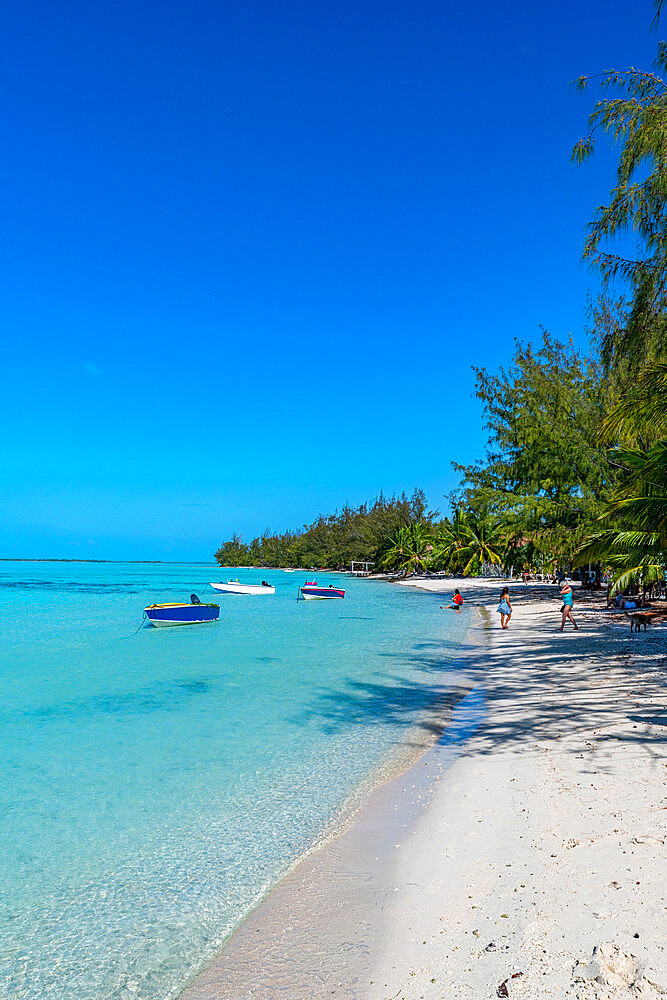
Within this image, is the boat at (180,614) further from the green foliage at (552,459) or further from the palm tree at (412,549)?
the palm tree at (412,549)

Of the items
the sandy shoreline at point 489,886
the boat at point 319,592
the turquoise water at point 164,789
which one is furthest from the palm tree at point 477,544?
the sandy shoreline at point 489,886

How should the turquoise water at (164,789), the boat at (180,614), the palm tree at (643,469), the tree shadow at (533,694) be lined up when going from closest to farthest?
the turquoise water at (164,789) < the tree shadow at (533,694) < the palm tree at (643,469) < the boat at (180,614)

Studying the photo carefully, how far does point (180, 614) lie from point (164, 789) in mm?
24074

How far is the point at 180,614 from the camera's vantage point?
31406mm

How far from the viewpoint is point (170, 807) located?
293 inches

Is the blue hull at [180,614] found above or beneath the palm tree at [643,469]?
beneath

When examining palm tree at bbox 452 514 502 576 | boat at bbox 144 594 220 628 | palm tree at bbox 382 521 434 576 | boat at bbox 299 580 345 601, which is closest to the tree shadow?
boat at bbox 144 594 220 628

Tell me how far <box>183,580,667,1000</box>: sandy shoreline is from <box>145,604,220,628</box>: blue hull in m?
24.2

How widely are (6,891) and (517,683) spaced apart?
1026 centimetres

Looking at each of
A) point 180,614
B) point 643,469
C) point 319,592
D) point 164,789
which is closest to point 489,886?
point 164,789

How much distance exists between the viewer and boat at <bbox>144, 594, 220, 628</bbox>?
30484 mm

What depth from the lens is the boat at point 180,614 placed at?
3048 centimetres

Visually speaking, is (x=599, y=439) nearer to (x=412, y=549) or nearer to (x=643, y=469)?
(x=643, y=469)

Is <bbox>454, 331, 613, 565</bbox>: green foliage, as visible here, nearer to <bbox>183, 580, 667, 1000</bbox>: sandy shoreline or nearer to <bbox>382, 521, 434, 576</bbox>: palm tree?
<bbox>183, 580, 667, 1000</bbox>: sandy shoreline
